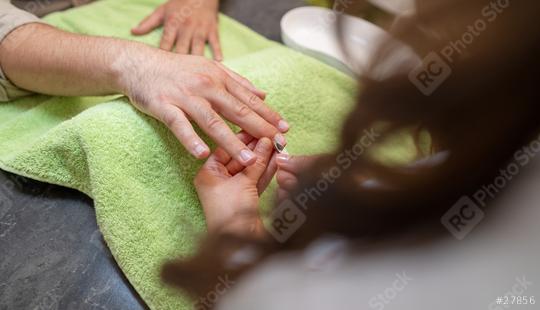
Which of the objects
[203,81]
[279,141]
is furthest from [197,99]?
[279,141]

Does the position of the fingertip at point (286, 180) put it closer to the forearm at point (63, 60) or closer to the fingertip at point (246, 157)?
the fingertip at point (246, 157)

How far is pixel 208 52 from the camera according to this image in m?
1.04

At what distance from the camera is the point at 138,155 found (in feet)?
2.25

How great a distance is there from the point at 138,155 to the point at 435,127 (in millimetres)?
421

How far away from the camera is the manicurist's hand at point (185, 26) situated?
1.01 m

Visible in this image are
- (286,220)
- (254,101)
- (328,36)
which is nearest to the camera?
(286,220)

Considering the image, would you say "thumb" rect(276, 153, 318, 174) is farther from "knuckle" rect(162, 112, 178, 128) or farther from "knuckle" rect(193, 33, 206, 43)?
"knuckle" rect(193, 33, 206, 43)

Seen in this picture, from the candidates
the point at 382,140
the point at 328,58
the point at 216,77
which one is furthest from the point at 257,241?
the point at 328,58

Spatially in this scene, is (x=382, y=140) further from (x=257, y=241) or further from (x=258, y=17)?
(x=258, y=17)

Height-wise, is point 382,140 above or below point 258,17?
above

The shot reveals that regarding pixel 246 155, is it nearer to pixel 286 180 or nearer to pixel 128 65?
pixel 286 180

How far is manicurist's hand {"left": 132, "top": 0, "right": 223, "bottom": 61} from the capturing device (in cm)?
101

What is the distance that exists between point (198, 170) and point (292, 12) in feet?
1.77

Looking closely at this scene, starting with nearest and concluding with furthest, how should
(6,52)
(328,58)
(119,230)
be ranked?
1. (119,230)
2. (6,52)
3. (328,58)
